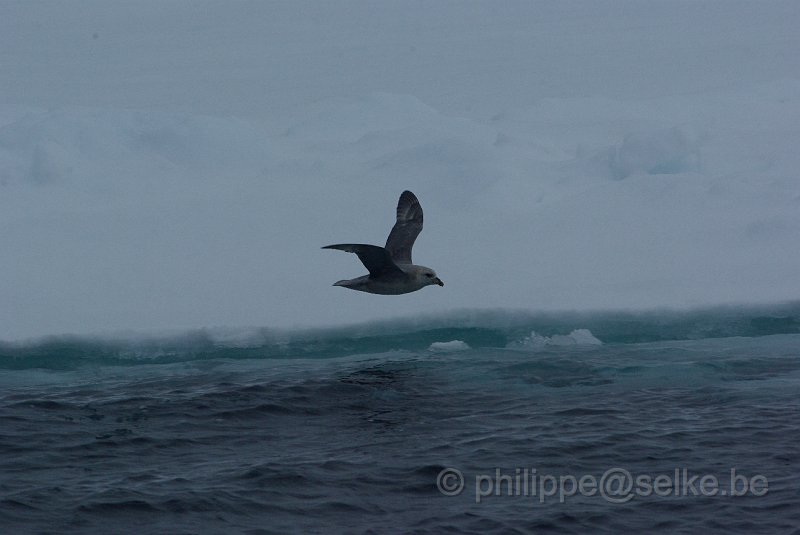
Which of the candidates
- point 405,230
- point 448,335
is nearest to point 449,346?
point 448,335

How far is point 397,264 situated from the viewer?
9.41m

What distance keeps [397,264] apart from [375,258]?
0.76 meters

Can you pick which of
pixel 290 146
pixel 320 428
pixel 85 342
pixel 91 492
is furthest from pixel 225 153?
pixel 91 492

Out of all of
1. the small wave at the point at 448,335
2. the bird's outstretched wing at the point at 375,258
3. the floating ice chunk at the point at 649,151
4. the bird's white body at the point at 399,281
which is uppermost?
the floating ice chunk at the point at 649,151

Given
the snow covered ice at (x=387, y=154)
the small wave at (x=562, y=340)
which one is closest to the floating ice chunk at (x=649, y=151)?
the snow covered ice at (x=387, y=154)

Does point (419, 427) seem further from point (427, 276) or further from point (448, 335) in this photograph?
point (448, 335)

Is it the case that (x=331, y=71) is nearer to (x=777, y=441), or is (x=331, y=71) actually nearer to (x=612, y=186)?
(x=612, y=186)

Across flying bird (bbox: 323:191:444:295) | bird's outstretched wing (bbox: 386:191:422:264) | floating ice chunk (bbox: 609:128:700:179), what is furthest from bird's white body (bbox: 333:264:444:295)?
floating ice chunk (bbox: 609:128:700:179)

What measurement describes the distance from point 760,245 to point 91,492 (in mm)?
8741

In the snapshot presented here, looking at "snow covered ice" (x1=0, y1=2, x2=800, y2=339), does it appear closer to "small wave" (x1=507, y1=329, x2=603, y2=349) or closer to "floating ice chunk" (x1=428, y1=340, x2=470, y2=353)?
"small wave" (x1=507, y1=329, x2=603, y2=349)

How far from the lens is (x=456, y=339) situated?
10836 millimetres

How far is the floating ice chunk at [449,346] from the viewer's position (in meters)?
10.4

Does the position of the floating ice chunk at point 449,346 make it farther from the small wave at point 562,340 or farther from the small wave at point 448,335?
the small wave at point 562,340

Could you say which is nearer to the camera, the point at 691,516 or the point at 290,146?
the point at 691,516
